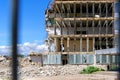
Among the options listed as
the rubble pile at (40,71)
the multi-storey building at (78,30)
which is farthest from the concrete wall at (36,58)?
the multi-storey building at (78,30)

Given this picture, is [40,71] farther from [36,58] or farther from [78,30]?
[36,58]

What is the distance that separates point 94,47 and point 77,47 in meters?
4.41

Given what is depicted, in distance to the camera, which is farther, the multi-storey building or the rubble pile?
the multi-storey building

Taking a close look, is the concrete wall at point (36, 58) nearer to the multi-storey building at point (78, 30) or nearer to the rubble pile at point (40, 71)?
the rubble pile at point (40, 71)

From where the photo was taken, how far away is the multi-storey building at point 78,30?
93.2 meters

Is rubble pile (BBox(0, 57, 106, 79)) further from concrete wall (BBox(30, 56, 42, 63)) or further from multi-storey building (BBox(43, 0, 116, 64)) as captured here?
multi-storey building (BBox(43, 0, 116, 64))

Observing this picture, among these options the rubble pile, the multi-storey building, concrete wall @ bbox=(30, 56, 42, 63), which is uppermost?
the multi-storey building

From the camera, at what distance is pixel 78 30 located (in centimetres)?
9888

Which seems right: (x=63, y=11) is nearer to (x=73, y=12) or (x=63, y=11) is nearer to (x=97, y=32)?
(x=73, y=12)

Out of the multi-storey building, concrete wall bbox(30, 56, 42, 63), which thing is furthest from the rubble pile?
the multi-storey building

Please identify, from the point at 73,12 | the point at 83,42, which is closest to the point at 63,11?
the point at 73,12

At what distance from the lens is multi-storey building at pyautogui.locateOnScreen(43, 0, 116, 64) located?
306ft

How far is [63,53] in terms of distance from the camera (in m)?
93.6

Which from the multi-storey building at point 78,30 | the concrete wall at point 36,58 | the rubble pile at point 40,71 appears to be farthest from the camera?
the concrete wall at point 36,58
